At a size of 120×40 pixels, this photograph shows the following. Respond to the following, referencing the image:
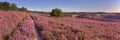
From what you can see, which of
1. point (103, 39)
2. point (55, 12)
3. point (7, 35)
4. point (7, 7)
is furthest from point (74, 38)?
point (7, 7)

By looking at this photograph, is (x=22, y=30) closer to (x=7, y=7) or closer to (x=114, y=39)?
(x=114, y=39)

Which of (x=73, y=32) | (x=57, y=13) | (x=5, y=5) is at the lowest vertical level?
(x=57, y=13)

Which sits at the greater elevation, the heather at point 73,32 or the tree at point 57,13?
the heather at point 73,32

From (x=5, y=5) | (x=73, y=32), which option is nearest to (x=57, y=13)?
(x=5, y=5)

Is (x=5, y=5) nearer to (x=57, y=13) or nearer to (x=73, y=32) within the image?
(x=57, y=13)

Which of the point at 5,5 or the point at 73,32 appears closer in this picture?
the point at 73,32

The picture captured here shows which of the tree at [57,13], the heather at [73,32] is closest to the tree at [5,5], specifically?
the tree at [57,13]

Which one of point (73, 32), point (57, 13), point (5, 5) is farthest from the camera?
point (5, 5)

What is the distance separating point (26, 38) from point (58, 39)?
7.06 feet

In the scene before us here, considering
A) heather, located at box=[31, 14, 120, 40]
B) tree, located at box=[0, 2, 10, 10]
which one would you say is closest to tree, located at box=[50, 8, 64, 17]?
tree, located at box=[0, 2, 10, 10]

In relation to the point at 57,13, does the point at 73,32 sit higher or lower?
higher

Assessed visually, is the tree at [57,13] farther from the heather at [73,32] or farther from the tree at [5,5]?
the heather at [73,32]

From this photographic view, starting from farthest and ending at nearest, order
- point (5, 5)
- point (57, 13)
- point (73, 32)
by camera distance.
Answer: point (5, 5) → point (57, 13) → point (73, 32)

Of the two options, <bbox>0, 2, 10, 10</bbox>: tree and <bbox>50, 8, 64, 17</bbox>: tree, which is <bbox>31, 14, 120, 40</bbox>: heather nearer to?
<bbox>50, 8, 64, 17</bbox>: tree
